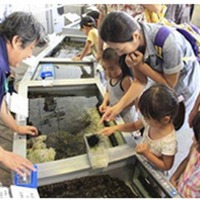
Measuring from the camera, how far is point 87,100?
187cm

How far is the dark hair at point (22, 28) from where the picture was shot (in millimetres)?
1124

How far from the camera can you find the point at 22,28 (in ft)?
3.70

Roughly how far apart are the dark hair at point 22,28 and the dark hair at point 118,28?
0.30 meters

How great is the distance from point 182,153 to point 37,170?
135cm

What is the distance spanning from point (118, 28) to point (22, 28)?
406mm

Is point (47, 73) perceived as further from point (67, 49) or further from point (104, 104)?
point (67, 49)

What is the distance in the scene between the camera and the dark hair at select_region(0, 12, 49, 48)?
44.3 inches

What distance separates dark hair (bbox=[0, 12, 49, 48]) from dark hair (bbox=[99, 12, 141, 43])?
0.30 m

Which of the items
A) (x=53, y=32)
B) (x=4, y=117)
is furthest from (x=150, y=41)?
(x=53, y=32)

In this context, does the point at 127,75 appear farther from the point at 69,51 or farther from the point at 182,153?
the point at 69,51

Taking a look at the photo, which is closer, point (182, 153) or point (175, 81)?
point (175, 81)

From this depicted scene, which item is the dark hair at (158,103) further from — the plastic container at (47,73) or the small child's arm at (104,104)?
the plastic container at (47,73)

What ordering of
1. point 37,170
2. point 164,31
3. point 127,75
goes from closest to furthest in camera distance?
point 37,170
point 164,31
point 127,75

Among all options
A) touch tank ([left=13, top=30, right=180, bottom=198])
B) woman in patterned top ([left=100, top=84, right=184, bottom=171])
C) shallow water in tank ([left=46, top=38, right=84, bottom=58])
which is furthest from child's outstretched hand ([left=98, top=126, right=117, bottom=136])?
shallow water in tank ([left=46, top=38, right=84, bottom=58])
